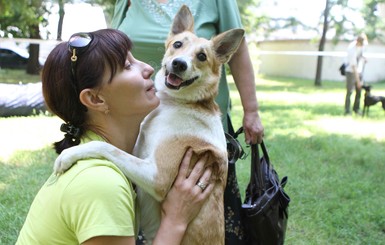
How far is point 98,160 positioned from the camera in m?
1.58

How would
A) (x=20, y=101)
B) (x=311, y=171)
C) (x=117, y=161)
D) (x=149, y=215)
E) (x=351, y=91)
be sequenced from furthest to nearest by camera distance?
1. (x=351, y=91)
2. (x=20, y=101)
3. (x=311, y=171)
4. (x=149, y=215)
5. (x=117, y=161)

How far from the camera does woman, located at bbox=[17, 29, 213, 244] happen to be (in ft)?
4.56

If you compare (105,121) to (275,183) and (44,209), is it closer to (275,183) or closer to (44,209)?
(44,209)

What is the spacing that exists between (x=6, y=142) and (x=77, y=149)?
500 centimetres

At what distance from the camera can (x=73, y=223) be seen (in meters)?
1.40

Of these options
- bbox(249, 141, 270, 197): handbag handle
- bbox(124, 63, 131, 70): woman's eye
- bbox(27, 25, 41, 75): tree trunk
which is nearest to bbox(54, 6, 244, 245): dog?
bbox(124, 63, 131, 70): woman's eye

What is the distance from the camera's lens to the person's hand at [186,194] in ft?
6.09

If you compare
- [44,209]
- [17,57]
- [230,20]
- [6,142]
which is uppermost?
[230,20]

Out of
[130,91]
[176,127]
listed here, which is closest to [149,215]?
[176,127]

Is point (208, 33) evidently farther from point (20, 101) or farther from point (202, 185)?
point (20, 101)

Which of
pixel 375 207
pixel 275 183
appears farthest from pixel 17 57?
pixel 275 183

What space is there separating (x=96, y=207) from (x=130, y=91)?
1.71 ft

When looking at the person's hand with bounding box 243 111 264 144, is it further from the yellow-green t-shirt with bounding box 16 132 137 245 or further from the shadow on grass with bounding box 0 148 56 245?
the shadow on grass with bounding box 0 148 56 245

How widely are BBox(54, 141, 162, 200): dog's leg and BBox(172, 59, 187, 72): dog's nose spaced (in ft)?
1.73
